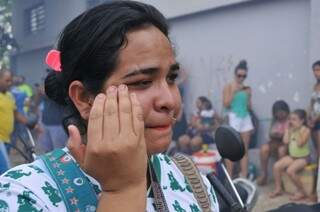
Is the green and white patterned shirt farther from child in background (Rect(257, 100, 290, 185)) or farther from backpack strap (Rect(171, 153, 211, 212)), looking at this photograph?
child in background (Rect(257, 100, 290, 185))

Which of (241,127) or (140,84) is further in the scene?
(241,127)

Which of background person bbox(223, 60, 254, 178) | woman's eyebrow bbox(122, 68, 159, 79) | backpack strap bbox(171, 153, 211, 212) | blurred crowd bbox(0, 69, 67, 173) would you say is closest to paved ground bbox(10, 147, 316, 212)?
background person bbox(223, 60, 254, 178)

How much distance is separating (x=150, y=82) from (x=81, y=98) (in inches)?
6.6

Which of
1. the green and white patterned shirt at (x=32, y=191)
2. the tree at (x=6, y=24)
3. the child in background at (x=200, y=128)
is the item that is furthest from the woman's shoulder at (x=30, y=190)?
the tree at (x=6, y=24)

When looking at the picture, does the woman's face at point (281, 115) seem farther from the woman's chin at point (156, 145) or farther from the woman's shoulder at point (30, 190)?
the woman's shoulder at point (30, 190)

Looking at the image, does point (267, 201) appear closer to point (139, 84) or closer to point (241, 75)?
point (241, 75)

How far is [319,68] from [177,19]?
99.2 inches

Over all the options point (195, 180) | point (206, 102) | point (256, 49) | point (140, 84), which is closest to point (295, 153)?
point (256, 49)

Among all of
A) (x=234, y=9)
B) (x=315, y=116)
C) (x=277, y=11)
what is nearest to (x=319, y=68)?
(x=315, y=116)

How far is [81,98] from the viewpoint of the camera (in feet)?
3.65

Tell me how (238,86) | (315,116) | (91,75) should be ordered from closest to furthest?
(91,75), (315,116), (238,86)

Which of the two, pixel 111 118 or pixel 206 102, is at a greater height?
pixel 111 118

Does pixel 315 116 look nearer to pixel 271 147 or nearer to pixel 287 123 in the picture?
pixel 287 123

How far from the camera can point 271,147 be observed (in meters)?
5.71
